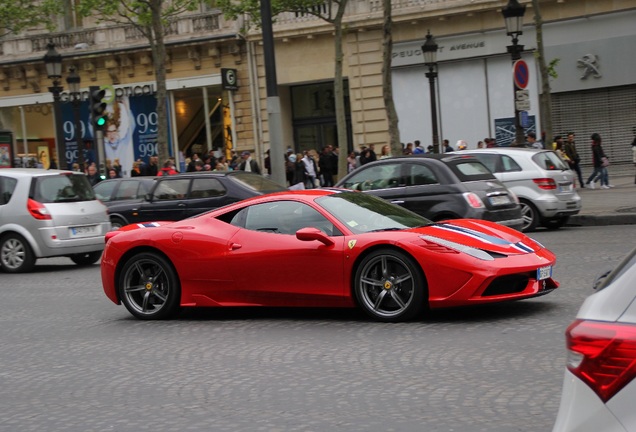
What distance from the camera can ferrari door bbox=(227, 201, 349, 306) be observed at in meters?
9.33

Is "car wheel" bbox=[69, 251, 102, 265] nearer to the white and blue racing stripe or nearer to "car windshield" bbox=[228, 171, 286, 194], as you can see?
"car windshield" bbox=[228, 171, 286, 194]

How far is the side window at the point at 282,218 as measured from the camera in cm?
959

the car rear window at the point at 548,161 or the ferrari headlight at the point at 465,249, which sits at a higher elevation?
the car rear window at the point at 548,161

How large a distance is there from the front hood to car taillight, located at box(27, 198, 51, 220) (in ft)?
28.5

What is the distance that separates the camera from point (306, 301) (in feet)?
31.3

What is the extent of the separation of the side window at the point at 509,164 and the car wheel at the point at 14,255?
27.2 ft

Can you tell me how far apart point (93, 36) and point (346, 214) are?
33417mm

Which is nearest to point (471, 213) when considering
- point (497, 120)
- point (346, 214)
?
point (346, 214)

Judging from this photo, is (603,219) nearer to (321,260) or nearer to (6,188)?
(6,188)

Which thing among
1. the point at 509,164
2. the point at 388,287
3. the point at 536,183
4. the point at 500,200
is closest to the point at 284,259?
the point at 388,287

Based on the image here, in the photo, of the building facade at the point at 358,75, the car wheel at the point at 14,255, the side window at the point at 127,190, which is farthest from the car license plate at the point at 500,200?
the building facade at the point at 358,75

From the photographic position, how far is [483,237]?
30.0 ft

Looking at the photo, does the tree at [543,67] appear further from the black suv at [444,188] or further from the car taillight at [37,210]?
the car taillight at [37,210]

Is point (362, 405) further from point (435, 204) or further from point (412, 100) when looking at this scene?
point (412, 100)
